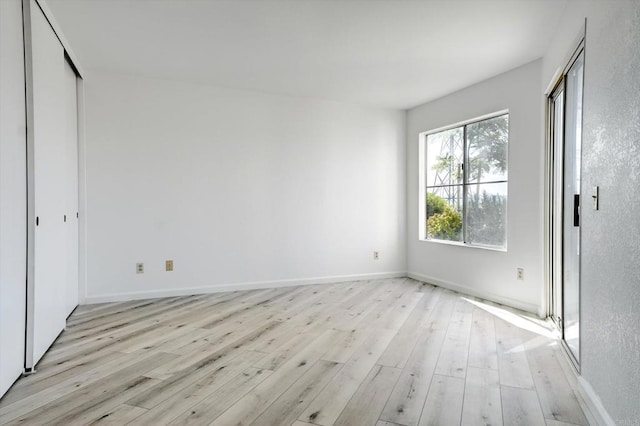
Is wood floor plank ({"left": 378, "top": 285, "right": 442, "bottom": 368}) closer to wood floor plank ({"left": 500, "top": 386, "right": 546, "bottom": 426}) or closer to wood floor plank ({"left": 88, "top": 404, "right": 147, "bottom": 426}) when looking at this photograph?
wood floor plank ({"left": 500, "top": 386, "right": 546, "bottom": 426})

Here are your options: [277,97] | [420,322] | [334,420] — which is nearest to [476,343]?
[420,322]

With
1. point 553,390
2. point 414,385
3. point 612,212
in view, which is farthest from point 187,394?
point 612,212

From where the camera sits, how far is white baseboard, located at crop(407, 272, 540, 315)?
375cm

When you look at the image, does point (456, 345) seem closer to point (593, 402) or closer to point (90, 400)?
point (593, 402)

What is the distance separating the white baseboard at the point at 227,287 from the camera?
4.09 m

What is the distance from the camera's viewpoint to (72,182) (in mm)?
3738

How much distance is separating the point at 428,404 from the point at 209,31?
121 inches

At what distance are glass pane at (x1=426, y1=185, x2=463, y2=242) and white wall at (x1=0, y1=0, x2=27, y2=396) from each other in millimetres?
4243

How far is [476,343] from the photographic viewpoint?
290cm

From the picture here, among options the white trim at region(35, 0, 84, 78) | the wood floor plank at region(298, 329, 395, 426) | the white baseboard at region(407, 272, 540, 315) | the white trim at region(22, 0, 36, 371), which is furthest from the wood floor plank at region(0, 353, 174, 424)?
Answer: the white baseboard at region(407, 272, 540, 315)

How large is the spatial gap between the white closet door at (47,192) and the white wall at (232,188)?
0.97 metres

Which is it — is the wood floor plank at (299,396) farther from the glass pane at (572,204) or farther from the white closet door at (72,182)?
the white closet door at (72,182)

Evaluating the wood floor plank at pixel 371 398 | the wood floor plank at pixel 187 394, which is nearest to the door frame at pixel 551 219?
the wood floor plank at pixel 371 398

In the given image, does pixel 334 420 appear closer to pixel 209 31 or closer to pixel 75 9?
pixel 209 31
